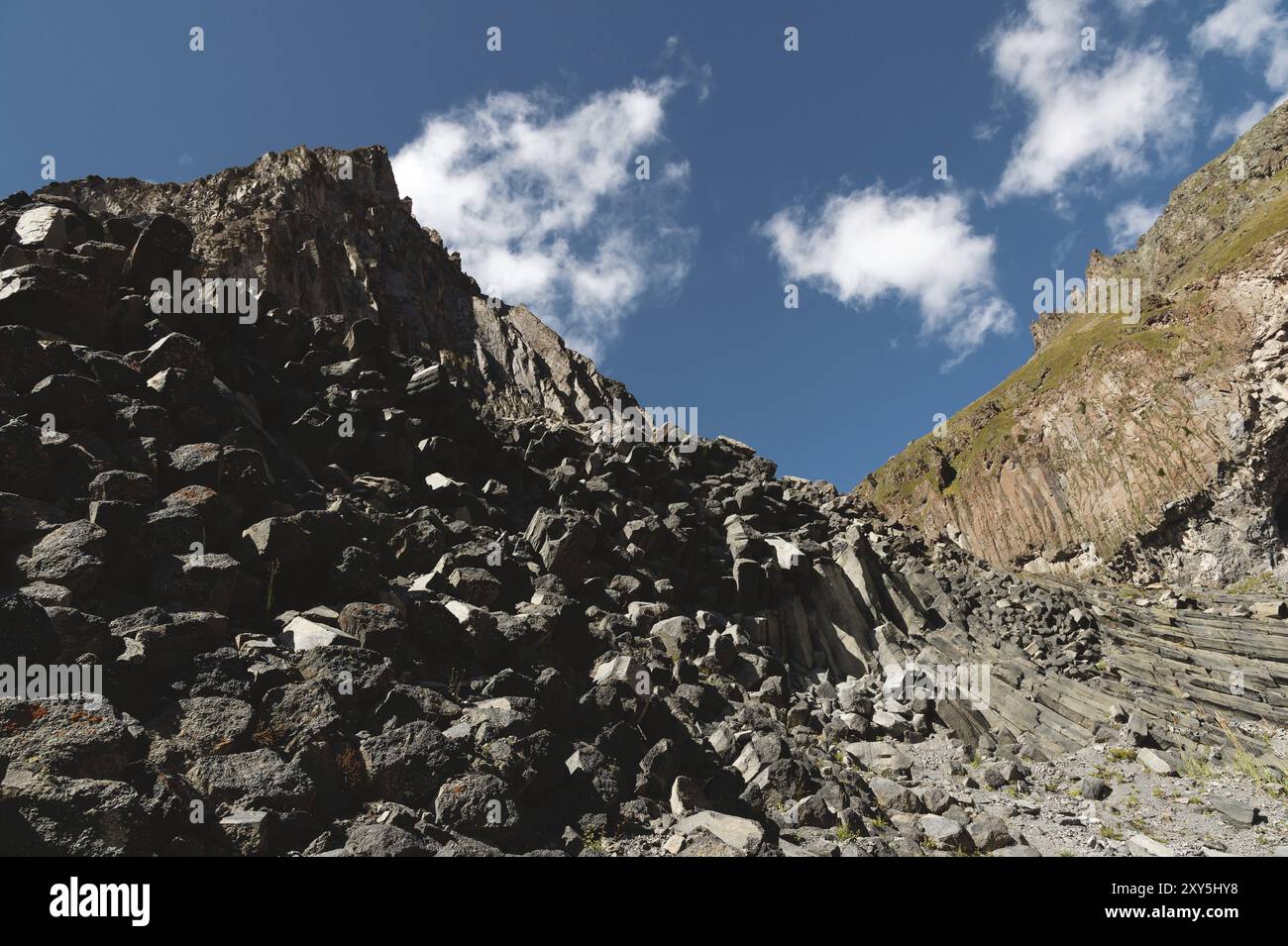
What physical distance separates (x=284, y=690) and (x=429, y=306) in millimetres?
66186

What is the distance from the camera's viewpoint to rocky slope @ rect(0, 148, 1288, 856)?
36.7 ft

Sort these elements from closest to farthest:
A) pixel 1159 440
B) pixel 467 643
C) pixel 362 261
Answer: pixel 467 643, pixel 1159 440, pixel 362 261

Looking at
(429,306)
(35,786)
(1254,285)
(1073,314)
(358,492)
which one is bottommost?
(35,786)

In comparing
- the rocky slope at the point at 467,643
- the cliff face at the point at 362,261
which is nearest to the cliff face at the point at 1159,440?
the rocky slope at the point at 467,643

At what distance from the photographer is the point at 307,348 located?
28906mm

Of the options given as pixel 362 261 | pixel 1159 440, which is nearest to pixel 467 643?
pixel 362 261

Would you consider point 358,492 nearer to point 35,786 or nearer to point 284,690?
point 284,690

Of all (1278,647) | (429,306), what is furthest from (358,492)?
(429,306)

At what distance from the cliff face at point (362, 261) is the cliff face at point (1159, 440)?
153ft

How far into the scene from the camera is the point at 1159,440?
6159cm

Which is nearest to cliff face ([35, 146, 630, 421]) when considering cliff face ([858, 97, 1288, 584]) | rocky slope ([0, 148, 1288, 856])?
rocky slope ([0, 148, 1288, 856])

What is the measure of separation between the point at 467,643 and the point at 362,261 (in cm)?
5910

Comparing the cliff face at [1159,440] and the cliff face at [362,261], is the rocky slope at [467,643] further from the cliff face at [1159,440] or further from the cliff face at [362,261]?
the cliff face at [362,261]

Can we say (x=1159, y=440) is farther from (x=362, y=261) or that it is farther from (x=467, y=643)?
(x=362, y=261)
